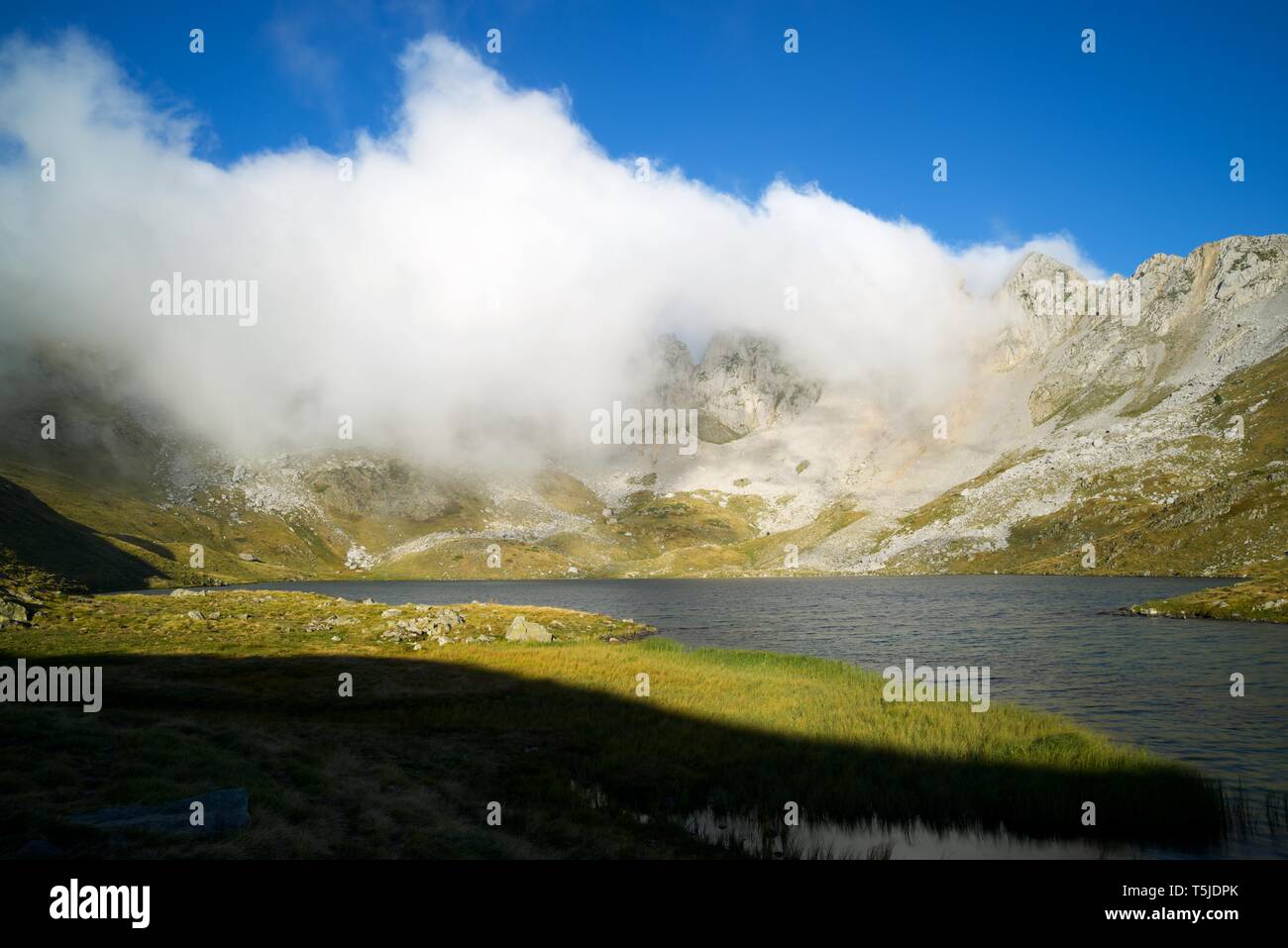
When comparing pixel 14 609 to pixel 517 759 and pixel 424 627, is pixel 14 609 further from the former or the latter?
pixel 517 759

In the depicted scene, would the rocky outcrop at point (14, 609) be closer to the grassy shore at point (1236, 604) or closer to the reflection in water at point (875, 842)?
the reflection in water at point (875, 842)

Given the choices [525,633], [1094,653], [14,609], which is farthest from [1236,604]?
[14,609]

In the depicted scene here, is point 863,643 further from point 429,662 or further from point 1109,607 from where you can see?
point 1109,607

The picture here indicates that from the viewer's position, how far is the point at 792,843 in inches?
746

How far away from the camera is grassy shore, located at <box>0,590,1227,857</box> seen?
16953 millimetres

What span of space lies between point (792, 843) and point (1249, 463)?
243759 millimetres

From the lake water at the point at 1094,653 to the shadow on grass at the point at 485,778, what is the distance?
18.3 feet

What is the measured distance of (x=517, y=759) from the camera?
2644 centimetres

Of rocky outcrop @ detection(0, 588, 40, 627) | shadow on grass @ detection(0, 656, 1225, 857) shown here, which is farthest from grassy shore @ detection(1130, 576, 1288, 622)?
rocky outcrop @ detection(0, 588, 40, 627)

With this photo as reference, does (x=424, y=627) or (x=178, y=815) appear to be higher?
(x=424, y=627)

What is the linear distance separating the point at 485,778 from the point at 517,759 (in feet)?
9.31

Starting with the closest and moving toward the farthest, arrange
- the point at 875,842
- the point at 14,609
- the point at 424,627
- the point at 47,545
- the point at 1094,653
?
the point at 875,842 → the point at 14,609 → the point at 1094,653 → the point at 424,627 → the point at 47,545

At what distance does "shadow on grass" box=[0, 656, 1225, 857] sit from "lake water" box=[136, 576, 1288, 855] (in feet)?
18.3

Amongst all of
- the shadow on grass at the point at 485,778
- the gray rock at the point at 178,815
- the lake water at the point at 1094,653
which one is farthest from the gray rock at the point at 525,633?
the gray rock at the point at 178,815
